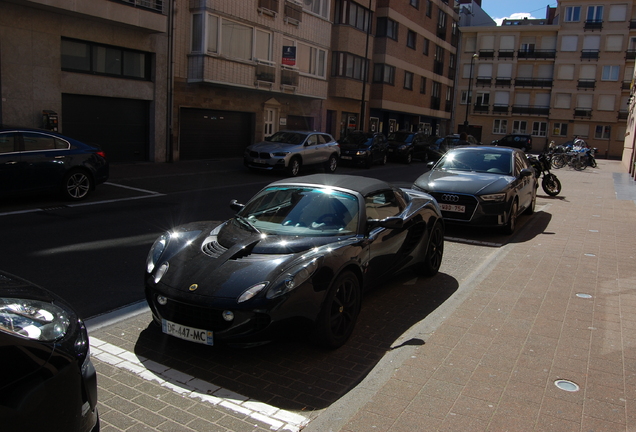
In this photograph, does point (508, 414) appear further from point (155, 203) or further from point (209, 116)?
point (209, 116)

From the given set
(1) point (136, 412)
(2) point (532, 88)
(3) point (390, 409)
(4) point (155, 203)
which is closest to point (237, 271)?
(1) point (136, 412)

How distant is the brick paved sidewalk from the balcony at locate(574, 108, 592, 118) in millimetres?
59094

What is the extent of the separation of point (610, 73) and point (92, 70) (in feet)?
189

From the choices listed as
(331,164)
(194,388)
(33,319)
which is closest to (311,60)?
(331,164)

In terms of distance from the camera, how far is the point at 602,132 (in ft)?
196

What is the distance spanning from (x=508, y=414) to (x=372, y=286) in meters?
2.11

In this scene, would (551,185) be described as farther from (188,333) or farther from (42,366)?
(42,366)

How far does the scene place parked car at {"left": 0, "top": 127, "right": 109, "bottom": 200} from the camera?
10523 millimetres

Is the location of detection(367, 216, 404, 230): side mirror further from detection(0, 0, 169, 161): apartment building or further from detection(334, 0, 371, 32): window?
detection(334, 0, 371, 32): window

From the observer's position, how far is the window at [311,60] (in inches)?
1073

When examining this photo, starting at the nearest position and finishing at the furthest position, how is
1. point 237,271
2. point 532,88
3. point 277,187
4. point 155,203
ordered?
point 237,271 → point 277,187 → point 155,203 → point 532,88

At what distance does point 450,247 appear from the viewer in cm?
892

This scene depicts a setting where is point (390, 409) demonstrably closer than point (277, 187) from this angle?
Yes

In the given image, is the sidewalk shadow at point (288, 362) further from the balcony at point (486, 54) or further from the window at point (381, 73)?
the balcony at point (486, 54)
